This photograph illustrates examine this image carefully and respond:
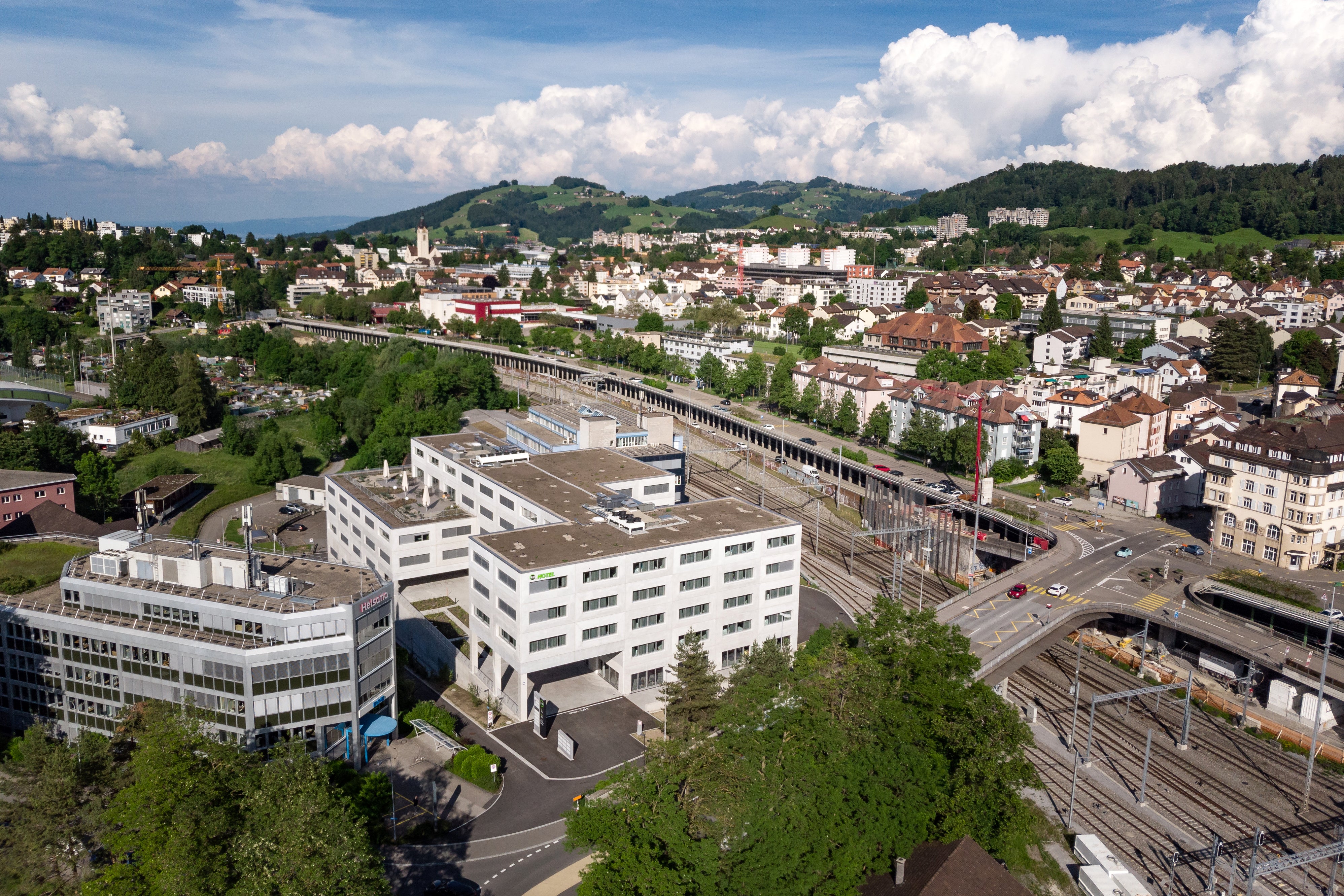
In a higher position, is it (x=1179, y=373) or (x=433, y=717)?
(x=1179, y=373)

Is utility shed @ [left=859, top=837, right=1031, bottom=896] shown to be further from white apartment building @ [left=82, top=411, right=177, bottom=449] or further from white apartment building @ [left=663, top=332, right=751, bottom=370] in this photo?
white apartment building @ [left=82, top=411, right=177, bottom=449]

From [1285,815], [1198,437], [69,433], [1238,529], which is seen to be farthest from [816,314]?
[1285,815]

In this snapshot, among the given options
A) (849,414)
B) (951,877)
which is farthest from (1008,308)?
(951,877)

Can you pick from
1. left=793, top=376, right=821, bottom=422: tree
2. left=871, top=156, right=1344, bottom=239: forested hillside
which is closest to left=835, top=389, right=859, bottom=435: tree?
left=793, top=376, right=821, bottom=422: tree

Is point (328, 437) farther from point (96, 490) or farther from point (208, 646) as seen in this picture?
point (208, 646)

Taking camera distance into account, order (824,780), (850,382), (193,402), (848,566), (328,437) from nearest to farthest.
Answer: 1. (824,780)
2. (848,566)
3. (850,382)
4. (328,437)
5. (193,402)

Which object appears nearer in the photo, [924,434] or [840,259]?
[924,434]

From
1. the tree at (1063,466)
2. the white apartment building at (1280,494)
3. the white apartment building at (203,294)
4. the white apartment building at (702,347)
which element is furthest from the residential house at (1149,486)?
the white apartment building at (203,294)
